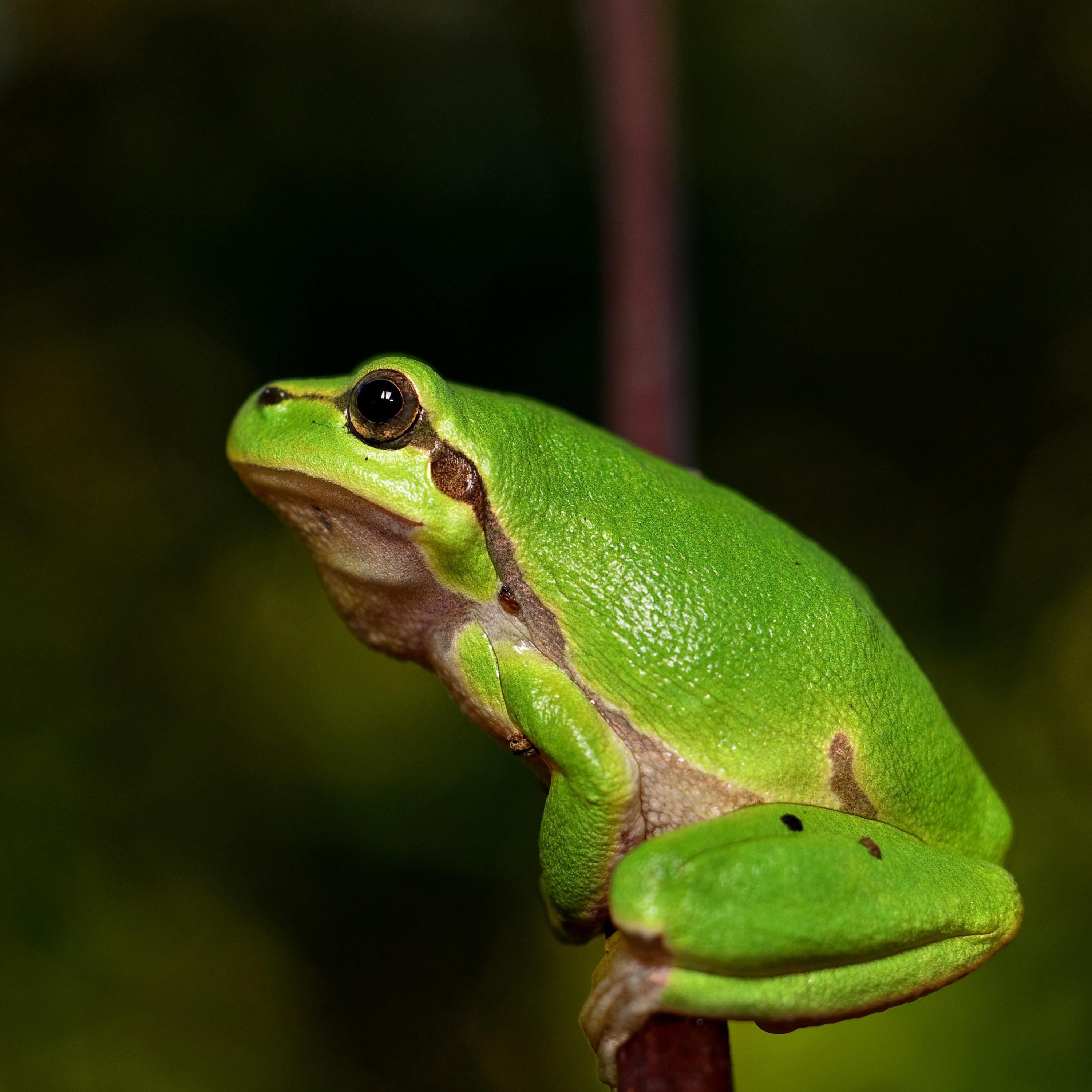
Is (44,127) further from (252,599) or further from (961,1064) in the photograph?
(961,1064)

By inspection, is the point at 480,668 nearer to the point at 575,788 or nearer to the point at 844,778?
the point at 575,788

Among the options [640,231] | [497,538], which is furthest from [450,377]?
[497,538]

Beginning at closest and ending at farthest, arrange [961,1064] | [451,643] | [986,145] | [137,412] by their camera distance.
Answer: [451,643] → [961,1064] → [137,412] → [986,145]

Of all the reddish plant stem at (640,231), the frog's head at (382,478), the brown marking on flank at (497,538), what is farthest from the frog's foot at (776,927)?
the reddish plant stem at (640,231)

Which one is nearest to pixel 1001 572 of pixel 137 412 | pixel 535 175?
pixel 535 175

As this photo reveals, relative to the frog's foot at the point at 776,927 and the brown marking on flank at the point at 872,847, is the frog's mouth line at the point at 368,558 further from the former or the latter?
the brown marking on flank at the point at 872,847

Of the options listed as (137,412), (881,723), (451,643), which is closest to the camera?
(881,723)
